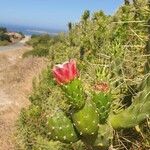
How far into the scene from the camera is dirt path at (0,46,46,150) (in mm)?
A: 15156

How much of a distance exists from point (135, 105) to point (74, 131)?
496mm

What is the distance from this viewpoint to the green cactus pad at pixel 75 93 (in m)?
3.64

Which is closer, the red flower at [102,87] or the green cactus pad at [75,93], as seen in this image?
the green cactus pad at [75,93]

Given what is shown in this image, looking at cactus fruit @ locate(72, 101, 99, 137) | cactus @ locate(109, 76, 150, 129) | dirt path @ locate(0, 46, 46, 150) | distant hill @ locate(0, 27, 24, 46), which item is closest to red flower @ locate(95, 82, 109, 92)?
cactus fruit @ locate(72, 101, 99, 137)

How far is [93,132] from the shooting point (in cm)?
383

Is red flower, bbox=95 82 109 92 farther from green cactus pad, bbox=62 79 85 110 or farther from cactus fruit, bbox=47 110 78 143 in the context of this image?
cactus fruit, bbox=47 110 78 143

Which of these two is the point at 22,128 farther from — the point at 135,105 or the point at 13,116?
the point at 135,105

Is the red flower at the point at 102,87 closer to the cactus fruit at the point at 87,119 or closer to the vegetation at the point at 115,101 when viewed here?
the vegetation at the point at 115,101

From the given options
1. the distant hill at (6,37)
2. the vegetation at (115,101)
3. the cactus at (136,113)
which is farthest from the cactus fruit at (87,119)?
the distant hill at (6,37)

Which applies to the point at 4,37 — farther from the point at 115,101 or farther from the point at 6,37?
the point at 115,101

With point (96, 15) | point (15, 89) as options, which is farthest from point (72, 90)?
point (15, 89)

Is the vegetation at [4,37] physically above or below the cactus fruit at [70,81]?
below

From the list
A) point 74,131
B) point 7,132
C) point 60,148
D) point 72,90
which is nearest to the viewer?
point 72,90

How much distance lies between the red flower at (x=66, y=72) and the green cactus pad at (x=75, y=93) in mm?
49
